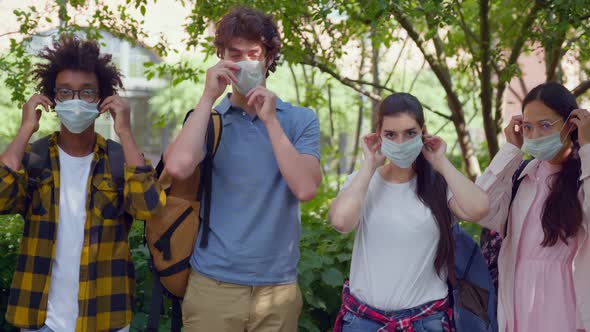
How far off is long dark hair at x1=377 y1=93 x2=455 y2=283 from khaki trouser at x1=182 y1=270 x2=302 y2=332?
2.27 feet

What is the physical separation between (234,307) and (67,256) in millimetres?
776

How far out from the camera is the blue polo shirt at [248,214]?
313 centimetres

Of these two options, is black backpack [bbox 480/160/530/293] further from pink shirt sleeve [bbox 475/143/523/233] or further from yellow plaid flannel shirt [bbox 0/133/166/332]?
yellow plaid flannel shirt [bbox 0/133/166/332]

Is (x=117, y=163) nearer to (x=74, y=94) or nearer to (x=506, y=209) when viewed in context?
(x=74, y=94)

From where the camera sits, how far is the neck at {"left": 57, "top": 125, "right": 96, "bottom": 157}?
11.3 ft

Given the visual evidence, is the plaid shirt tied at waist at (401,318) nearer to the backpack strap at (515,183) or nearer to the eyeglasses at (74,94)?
the backpack strap at (515,183)

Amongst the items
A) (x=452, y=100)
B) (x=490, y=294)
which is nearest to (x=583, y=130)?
(x=490, y=294)

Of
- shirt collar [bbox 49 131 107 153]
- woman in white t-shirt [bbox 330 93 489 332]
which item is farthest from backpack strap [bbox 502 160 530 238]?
shirt collar [bbox 49 131 107 153]

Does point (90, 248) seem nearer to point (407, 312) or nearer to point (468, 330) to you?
point (407, 312)

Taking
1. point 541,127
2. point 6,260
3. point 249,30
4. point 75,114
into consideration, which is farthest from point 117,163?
point 541,127

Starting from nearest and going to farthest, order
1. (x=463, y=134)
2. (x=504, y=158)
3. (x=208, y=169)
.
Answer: (x=208, y=169)
(x=504, y=158)
(x=463, y=134)

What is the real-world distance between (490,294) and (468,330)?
230mm

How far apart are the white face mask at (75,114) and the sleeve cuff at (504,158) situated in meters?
1.86

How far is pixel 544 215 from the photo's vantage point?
3.41 m
